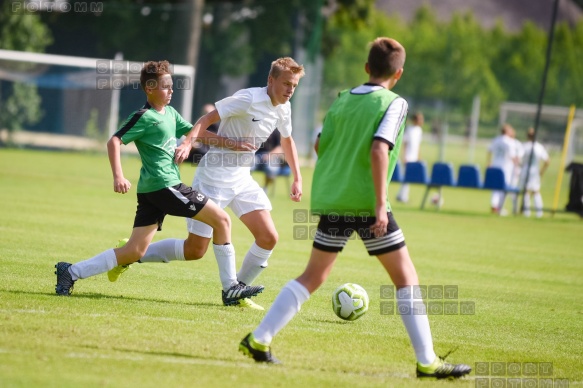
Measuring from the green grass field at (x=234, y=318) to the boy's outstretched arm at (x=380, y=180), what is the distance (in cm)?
99

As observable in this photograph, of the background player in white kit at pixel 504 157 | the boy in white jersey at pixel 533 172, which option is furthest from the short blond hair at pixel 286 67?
the background player in white kit at pixel 504 157

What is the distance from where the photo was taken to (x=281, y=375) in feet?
18.0

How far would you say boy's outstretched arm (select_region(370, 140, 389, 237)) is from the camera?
541 cm

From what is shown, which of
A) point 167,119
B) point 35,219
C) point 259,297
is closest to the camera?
point 167,119

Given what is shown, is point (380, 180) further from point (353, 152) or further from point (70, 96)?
point (70, 96)

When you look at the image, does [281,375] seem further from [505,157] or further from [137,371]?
[505,157]

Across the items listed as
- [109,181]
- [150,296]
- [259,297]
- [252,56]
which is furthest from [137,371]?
[252,56]

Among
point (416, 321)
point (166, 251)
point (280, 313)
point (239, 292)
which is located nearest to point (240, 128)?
point (166, 251)

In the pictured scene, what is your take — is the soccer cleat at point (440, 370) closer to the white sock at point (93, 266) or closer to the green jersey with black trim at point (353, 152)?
the green jersey with black trim at point (353, 152)

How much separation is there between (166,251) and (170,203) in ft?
3.06

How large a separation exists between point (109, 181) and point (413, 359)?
677 inches

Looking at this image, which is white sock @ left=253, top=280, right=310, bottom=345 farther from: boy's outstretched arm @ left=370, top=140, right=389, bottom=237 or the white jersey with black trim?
the white jersey with black trim

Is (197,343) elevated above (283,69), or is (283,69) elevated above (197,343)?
(283,69)

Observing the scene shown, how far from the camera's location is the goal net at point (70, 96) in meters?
31.4
